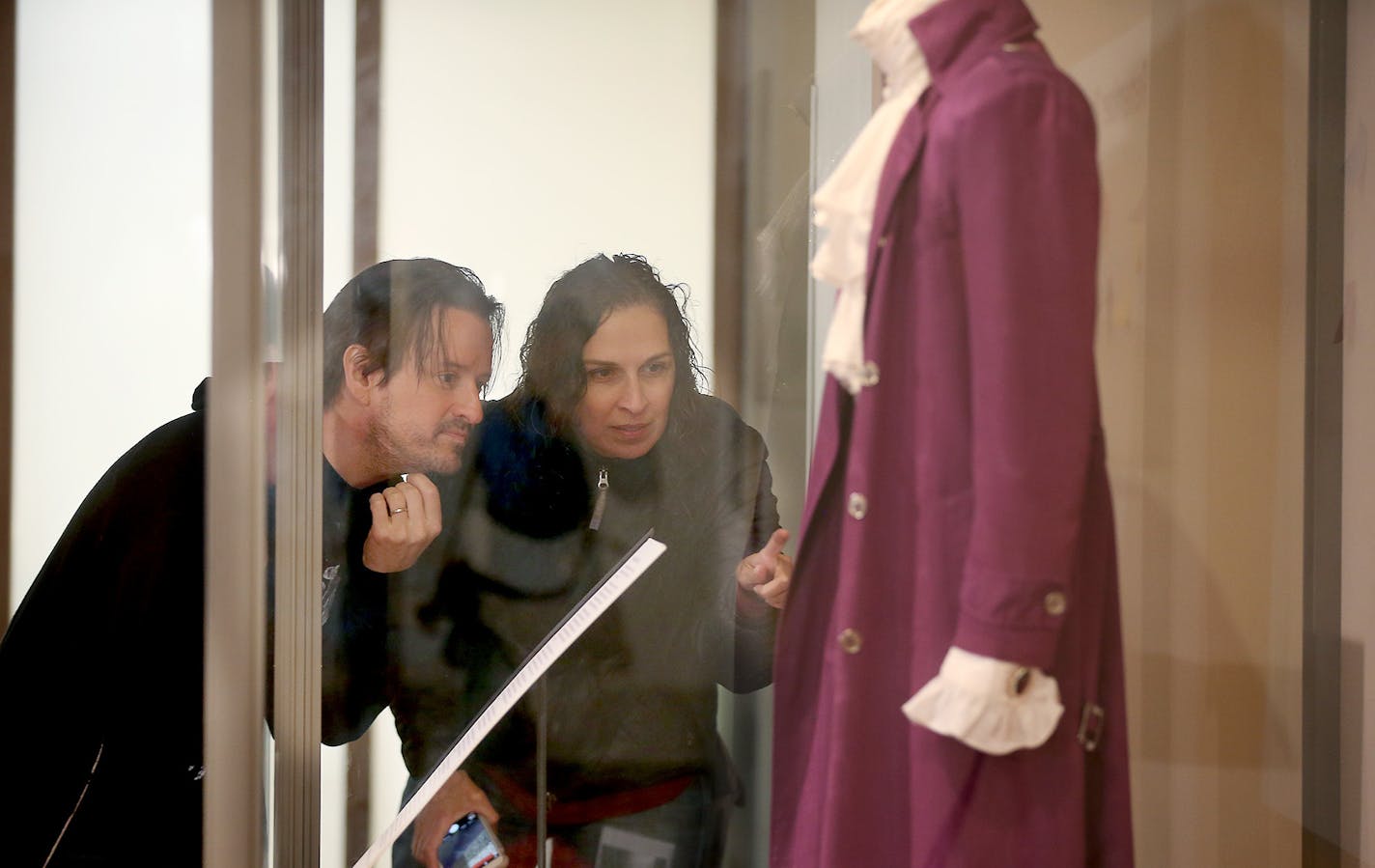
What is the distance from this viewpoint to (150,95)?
1159mm

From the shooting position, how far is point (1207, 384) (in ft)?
3.01

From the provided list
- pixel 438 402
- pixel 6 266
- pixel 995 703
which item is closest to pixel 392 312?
pixel 438 402

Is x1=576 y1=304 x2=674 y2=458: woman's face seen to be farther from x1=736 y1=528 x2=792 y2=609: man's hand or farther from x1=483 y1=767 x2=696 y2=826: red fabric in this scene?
x1=483 y1=767 x2=696 y2=826: red fabric

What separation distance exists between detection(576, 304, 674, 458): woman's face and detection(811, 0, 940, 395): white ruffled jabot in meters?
0.23

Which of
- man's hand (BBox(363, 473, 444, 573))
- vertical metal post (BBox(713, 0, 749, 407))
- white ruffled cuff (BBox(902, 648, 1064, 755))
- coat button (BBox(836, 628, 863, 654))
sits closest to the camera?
white ruffled cuff (BBox(902, 648, 1064, 755))

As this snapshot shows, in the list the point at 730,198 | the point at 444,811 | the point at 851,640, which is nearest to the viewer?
the point at 851,640

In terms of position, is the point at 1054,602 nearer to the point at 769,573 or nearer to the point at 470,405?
the point at 769,573

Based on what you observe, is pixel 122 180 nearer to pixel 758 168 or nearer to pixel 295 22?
pixel 295 22

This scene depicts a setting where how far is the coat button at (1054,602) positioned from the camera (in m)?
0.77

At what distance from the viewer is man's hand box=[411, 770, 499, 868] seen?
Answer: 1122 millimetres

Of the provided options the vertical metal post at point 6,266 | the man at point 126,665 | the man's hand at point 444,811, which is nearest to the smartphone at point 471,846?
the man's hand at point 444,811

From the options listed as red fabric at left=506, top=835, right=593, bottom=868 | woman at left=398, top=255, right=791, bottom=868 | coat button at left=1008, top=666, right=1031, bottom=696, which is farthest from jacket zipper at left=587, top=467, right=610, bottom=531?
coat button at left=1008, top=666, right=1031, bottom=696

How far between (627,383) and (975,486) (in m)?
0.42

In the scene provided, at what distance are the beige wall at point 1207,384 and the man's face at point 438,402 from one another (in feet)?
2.18
